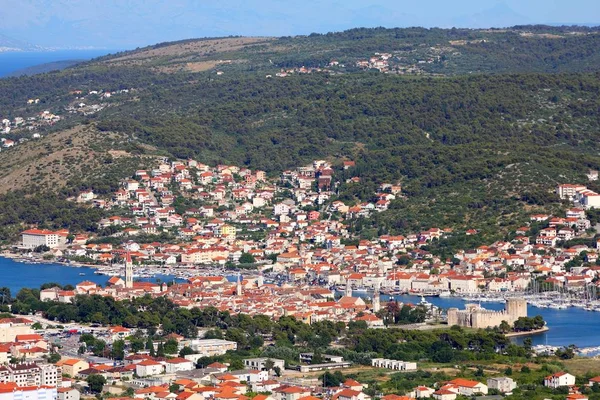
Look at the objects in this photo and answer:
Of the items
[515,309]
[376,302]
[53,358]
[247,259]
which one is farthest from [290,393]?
[247,259]

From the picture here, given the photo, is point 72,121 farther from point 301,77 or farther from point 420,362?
point 420,362

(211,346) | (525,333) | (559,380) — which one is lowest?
(559,380)

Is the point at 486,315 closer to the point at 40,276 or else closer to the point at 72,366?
the point at 72,366

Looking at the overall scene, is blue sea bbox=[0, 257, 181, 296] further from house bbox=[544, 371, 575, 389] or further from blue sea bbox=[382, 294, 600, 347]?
house bbox=[544, 371, 575, 389]

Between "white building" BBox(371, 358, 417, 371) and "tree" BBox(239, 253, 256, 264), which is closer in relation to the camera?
"white building" BBox(371, 358, 417, 371)

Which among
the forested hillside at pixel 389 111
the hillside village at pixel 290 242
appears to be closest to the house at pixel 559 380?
the hillside village at pixel 290 242

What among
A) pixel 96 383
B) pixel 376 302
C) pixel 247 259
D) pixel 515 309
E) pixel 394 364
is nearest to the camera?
pixel 96 383

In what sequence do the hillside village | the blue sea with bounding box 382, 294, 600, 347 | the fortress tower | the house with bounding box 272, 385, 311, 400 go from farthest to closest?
1. the hillside village
2. the fortress tower
3. the blue sea with bounding box 382, 294, 600, 347
4. the house with bounding box 272, 385, 311, 400

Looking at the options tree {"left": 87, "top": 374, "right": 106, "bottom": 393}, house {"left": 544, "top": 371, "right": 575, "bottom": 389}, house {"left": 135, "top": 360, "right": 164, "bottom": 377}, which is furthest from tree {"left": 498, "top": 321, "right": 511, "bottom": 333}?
tree {"left": 87, "top": 374, "right": 106, "bottom": 393}
